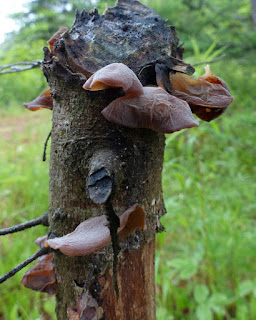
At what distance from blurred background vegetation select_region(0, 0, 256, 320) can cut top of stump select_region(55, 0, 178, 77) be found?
10.4 inches

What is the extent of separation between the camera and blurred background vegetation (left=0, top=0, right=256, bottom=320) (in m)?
1.72

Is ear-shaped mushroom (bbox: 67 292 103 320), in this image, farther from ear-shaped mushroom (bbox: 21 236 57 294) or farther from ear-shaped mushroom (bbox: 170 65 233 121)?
ear-shaped mushroom (bbox: 170 65 233 121)

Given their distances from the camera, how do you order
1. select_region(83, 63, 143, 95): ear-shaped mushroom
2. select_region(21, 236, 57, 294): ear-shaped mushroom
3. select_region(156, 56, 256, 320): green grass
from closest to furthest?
select_region(83, 63, 143, 95): ear-shaped mushroom, select_region(21, 236, 57, 294): ear-shaped mushroom, select_region(156, 56, 256, 320): green grass

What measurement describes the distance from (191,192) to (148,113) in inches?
96.1

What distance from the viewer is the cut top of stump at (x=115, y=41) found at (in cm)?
64

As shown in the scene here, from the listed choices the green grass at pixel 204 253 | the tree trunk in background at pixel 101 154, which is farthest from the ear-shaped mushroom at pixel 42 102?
the green grass at pixel 204 253

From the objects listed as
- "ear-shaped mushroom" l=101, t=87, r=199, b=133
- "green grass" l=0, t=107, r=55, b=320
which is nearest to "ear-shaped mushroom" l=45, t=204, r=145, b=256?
"ear-shaped mushroom" l=101, t=87, r=199, b=133

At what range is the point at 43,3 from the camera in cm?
390

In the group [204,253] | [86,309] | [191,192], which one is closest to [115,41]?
[86,309]

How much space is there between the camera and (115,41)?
0.68 m

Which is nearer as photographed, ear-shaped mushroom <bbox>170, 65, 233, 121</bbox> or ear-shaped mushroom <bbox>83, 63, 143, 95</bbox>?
ear-shaped mushroom <bbox>83, 63, 143, 95</bbox>

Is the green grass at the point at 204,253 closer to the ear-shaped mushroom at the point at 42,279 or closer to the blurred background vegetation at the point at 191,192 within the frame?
the blurred background vegetation at the point at 191,192

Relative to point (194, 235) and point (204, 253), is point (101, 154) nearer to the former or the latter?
point (204, 253)

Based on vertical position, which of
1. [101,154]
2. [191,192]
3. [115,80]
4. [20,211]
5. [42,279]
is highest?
[115,80]
